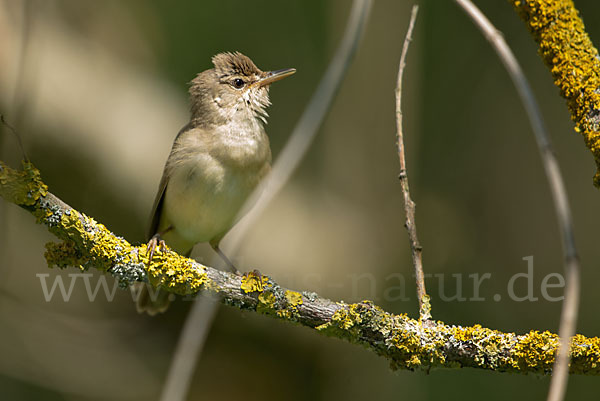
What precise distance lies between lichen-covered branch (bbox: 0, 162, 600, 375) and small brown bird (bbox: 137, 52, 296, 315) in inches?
43.9

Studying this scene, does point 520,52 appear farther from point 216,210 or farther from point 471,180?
point 216,210

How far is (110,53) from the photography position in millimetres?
6332

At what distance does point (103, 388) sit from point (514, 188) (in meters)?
4.32

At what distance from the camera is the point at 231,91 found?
4125mm

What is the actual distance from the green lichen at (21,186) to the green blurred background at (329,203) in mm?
2890

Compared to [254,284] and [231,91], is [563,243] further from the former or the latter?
[231,91]

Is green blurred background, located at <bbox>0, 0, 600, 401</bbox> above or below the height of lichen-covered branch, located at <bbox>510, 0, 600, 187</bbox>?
above

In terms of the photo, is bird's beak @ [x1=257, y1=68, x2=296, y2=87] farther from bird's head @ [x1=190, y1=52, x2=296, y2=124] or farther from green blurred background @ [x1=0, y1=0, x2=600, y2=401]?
green blurred background @ [x1=0, y1=0, x2=600, y2=401]

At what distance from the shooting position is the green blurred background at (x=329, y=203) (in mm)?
5457

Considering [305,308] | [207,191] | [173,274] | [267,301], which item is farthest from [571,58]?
[207,191]

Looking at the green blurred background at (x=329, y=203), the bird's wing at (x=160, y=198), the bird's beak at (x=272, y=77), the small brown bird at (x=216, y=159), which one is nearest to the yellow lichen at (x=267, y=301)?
the small brown bird at (x=216, y=159)

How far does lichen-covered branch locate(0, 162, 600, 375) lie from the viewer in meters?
2.39

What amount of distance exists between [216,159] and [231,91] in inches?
20.2

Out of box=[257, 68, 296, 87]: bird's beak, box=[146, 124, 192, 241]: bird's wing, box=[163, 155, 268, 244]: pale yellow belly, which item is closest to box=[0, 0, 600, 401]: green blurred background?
box=[146, 124, 192, 241]: bird's wing
